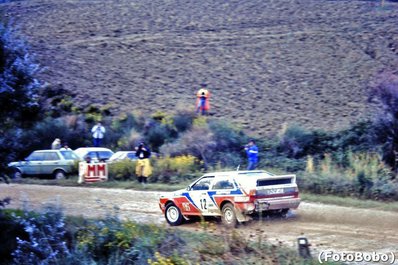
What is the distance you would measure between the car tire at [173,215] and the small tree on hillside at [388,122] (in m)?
9.55

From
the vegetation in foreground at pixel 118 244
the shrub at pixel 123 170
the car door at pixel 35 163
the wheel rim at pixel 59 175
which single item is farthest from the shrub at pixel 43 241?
the car door at pixel 35 163

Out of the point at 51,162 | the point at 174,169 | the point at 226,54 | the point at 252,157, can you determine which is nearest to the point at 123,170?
the point at 174,169

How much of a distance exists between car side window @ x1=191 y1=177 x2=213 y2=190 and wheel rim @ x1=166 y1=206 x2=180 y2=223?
0.79 metres

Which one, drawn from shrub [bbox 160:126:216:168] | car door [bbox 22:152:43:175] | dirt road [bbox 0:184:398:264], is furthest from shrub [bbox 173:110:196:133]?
dirt road [bbox 0:184:398:264]

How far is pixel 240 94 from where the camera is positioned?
4156 centimetres

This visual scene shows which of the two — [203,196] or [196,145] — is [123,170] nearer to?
[196,145]

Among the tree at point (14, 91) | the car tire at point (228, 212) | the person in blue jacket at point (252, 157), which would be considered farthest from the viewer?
the person in blue jacket at point (252, 157)

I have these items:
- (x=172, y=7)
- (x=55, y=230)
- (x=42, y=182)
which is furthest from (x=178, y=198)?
(x=172, y=7)

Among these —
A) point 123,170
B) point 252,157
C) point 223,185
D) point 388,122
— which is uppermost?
point 388,122

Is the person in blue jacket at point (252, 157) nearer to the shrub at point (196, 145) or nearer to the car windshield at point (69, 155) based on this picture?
the shrub at point (196, 145)

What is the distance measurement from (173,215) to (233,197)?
2188mm

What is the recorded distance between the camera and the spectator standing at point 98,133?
114ft

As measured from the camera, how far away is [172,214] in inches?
768

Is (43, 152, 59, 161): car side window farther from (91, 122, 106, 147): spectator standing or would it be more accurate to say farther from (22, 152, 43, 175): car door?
(91, 122, 106, 147): spectator standing
